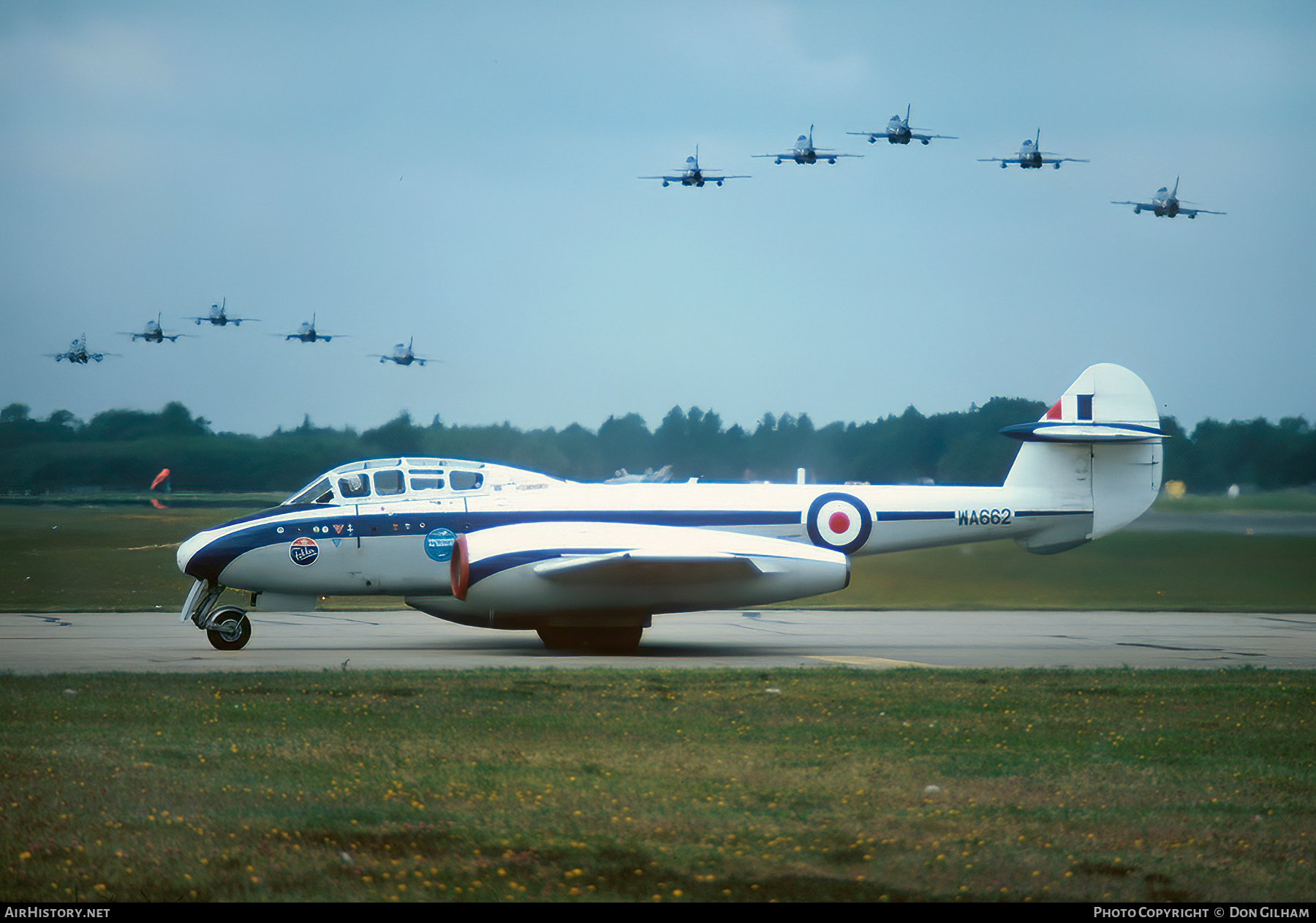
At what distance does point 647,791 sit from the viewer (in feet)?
21.9

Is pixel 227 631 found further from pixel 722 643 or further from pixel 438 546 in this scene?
pixel 722 643

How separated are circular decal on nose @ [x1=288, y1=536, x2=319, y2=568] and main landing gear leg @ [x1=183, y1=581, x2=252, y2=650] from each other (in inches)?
38.5

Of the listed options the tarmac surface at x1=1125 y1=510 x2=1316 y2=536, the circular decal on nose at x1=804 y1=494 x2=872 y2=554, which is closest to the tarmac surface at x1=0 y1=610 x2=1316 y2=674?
the circular decal on nose at x1=804 y1=494 x2=872 y2=554

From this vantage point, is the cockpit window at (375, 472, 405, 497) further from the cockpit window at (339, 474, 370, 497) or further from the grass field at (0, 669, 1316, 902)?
the grass field at (0, 669, 1316, 902)

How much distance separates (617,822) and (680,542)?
30.4 ft

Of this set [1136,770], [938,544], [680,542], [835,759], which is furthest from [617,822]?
[938,544]

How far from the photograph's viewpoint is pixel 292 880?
4.88 metres

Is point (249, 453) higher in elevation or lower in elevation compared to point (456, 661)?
higher

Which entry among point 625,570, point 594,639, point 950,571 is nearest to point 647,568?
point 625,570

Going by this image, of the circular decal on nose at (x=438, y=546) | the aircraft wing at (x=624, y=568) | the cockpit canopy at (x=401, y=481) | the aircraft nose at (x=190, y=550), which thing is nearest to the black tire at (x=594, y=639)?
the aircraft wing at (x=624, y=568)

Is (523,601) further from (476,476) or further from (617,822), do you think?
(617,822)

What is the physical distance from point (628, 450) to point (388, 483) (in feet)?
31.9

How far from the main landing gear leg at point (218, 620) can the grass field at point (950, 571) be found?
296 inches

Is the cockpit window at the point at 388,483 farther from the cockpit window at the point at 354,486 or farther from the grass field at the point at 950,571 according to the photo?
the grass field at the point at 950,571
